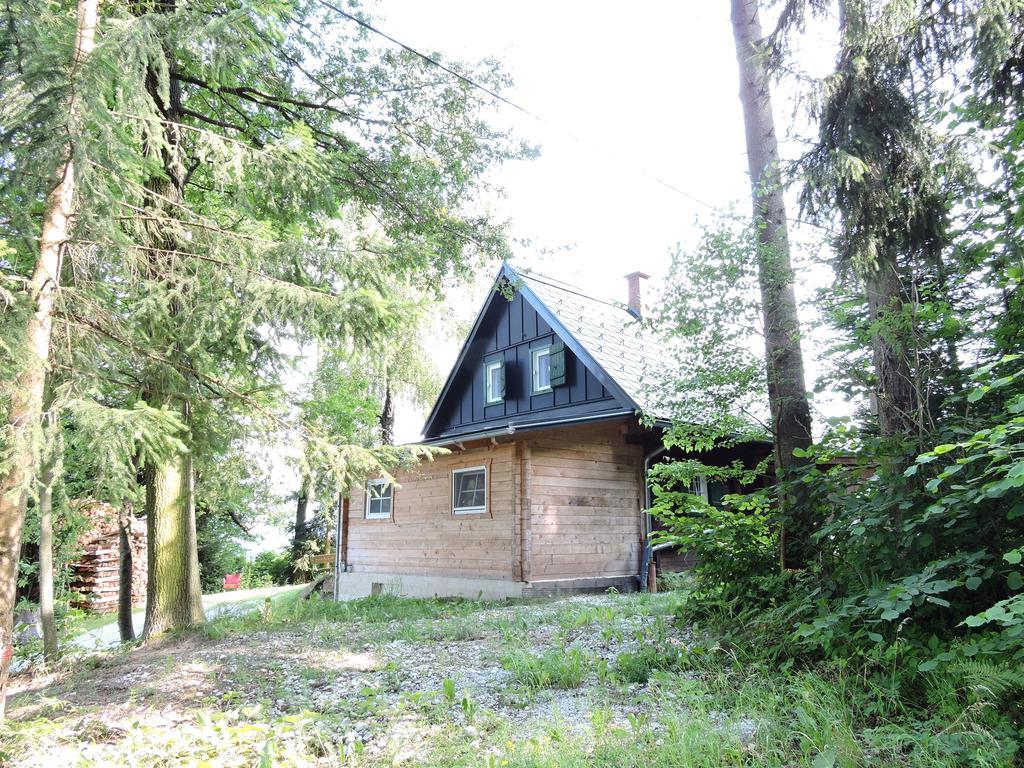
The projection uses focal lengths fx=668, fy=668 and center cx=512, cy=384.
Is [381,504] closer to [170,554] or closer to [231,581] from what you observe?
[170,554]

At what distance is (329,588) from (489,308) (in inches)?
332

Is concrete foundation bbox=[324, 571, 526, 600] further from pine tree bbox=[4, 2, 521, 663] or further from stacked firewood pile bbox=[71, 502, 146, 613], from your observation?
stacked firewood pile bbox=[71, 502, 146, 613]

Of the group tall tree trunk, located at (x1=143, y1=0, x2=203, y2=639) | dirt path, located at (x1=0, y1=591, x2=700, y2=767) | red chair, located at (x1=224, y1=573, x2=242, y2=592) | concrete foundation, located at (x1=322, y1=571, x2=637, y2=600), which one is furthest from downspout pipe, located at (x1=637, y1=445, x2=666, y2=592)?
red chair, located at (x1=224, y1=573, x2=242, y2=592)

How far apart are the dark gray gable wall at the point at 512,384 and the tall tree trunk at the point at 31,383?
27.3 ft

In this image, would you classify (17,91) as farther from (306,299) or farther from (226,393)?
(226,393)

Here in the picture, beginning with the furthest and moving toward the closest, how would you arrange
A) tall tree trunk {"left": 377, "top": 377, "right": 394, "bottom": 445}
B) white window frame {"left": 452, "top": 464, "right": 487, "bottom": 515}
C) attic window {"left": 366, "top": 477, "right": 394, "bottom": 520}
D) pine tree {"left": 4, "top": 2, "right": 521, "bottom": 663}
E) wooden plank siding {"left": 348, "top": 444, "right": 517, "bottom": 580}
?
tall tree trunk {"left": 377, "top": 377, "right": 394, "bottom": 445}
attic window {"left": 366, "top": 477, "right": 394, "bottom": 520}
white window frame {"left": 452, "top": 464, "right": 487, "bottom": 515}
wooden plank siding {"left": 348, "top": 444, "right": 517, "bottom": 580}
pine tree {"left": 4, "top": 2, "right": 521, "bottom": 663}

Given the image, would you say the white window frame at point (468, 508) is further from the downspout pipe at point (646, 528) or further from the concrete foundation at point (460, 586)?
the downspout pipe at point (646, 528)

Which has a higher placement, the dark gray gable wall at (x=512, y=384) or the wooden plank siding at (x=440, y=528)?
the dark gray gable wall at (x=512, y=384)

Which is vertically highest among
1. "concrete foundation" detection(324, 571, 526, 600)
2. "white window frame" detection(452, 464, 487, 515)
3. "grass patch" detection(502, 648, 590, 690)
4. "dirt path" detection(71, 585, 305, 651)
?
"white window frame" detection(452, 464, 487, 515)

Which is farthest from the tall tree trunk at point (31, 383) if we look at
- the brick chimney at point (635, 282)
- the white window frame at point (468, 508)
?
the brick chimney at point (635, 282)

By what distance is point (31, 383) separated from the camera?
4234 millimetres

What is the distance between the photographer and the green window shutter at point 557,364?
1310 centimetres

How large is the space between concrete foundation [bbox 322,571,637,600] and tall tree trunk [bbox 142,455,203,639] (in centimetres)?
510

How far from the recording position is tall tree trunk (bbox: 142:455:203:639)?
25.4 feet
